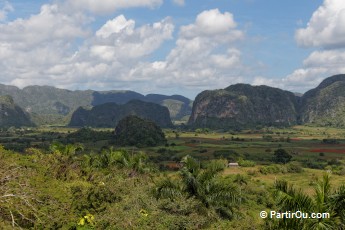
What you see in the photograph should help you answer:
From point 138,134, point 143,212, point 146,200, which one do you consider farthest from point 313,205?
point 138,134

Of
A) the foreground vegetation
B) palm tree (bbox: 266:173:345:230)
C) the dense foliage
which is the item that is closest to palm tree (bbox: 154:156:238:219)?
the foreground vegetation

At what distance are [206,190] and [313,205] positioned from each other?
11295mm

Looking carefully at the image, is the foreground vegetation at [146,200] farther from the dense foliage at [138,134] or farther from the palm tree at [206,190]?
the dense foliage at [138,134]

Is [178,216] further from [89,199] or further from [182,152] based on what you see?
[182,152]

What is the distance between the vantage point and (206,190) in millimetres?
22578

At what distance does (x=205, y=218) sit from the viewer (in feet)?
69.5

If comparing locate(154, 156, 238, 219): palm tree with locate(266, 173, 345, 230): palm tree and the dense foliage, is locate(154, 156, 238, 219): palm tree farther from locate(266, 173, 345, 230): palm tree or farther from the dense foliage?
the dense foliage

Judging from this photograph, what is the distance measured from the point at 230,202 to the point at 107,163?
22276 millimetres

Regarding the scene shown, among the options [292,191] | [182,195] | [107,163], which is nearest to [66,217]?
[182,195]

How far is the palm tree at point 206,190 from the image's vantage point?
2250 cm

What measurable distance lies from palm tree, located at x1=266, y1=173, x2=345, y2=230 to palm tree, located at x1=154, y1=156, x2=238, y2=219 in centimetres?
1028

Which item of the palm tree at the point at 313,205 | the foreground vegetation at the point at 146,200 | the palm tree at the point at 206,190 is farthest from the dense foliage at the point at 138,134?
the palm tree at the point at 313,205

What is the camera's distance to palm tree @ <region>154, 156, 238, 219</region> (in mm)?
22500

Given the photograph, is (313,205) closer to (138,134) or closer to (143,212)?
(143,212)
